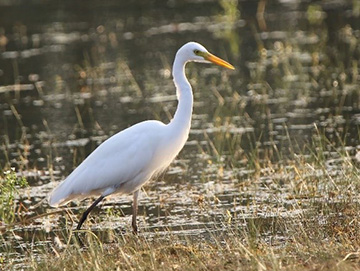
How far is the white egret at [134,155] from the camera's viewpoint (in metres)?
7.55

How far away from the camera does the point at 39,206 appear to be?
9062mm

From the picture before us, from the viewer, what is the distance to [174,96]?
1377cm

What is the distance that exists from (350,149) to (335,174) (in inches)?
45.0

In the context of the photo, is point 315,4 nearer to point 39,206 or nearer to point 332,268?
point 39,206

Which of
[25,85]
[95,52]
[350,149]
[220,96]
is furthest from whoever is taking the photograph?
[95,52]

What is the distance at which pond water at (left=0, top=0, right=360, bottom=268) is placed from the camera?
343 inches

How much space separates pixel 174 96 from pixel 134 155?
6246 millimetres

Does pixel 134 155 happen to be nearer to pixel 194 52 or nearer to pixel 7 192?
pixel 194 52

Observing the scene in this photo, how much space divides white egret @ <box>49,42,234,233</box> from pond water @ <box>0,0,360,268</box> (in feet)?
1.06

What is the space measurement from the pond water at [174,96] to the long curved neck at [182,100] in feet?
2.95

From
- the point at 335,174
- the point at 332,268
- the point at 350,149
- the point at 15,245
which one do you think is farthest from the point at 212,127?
the point at 332,268

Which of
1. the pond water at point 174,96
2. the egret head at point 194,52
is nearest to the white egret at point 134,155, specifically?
the egret head at point 194,52

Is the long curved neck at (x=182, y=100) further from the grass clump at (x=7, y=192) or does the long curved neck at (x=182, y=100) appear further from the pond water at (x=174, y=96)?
the grass clump at (x=7, y=192)

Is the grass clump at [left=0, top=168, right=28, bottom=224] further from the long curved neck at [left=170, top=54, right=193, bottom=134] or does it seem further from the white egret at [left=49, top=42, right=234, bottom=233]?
the long curved neck at [left=170, top=54, right=193, bottom=134]
